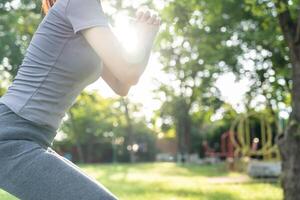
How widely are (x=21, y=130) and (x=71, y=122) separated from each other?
46.2m

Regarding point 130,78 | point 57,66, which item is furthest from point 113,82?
point 57,66

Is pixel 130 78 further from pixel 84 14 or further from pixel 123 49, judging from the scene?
pixel 84 14

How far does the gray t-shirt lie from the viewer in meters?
2.12

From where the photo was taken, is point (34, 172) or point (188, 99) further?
point (188, 99)

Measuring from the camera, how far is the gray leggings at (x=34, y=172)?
6.76 ft

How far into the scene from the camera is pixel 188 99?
43.4 meters

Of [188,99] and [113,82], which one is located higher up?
[188,99]

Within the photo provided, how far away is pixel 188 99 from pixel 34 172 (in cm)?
4146

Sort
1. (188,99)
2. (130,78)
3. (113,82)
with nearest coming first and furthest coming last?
(130,78)
(113,82)
(188,99)

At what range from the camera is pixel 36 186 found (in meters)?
2.07

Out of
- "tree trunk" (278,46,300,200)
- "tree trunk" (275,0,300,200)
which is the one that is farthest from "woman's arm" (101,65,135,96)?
"tree trunk" (278,46,300,200)

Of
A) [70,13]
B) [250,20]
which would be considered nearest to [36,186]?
[70,13]

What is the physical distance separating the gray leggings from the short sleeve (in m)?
0.38

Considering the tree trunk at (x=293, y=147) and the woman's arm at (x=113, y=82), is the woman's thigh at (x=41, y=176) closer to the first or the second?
the woman's arm at (x=113, y=82)
